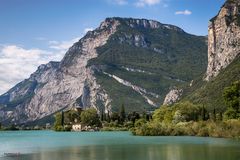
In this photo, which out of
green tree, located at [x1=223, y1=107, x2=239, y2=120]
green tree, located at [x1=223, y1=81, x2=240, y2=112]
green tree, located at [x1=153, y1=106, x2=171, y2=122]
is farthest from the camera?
green tree, located at [x1=153, y1=106, x2=171, y2=122]

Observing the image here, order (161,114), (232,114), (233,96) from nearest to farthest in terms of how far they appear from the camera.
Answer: (232,114), (233,96), (161,114)

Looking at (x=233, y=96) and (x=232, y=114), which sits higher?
(x=233, y=96)

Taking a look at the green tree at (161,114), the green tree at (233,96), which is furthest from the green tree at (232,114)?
the green tree at (161,114)

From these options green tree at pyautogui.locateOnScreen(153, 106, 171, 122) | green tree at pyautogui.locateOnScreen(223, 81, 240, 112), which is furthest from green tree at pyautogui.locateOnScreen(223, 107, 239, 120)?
green tree at pyautogui.locateOnScreen(153, 106, 171, 122)

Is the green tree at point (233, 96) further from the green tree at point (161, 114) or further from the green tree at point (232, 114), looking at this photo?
the green tree at point (161, 114)

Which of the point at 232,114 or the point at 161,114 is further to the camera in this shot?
the point at 161,114

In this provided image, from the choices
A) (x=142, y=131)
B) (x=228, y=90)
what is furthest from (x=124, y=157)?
(x=142, y=131)

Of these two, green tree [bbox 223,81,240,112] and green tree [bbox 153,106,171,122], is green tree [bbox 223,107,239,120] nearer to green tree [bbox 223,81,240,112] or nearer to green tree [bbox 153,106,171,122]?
green tree [bbox 223,81,240,112]

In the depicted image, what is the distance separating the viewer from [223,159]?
53.5 metres

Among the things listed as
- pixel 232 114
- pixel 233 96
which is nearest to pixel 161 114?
pixel 232 114

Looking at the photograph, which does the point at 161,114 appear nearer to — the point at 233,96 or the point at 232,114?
the point at 232,114

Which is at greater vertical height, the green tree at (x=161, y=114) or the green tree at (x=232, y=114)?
the green tree at (x=161, y=114)

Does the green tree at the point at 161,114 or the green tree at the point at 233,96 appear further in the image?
the green tree at the point at 161,114

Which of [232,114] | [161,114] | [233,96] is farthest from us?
[161,114]
